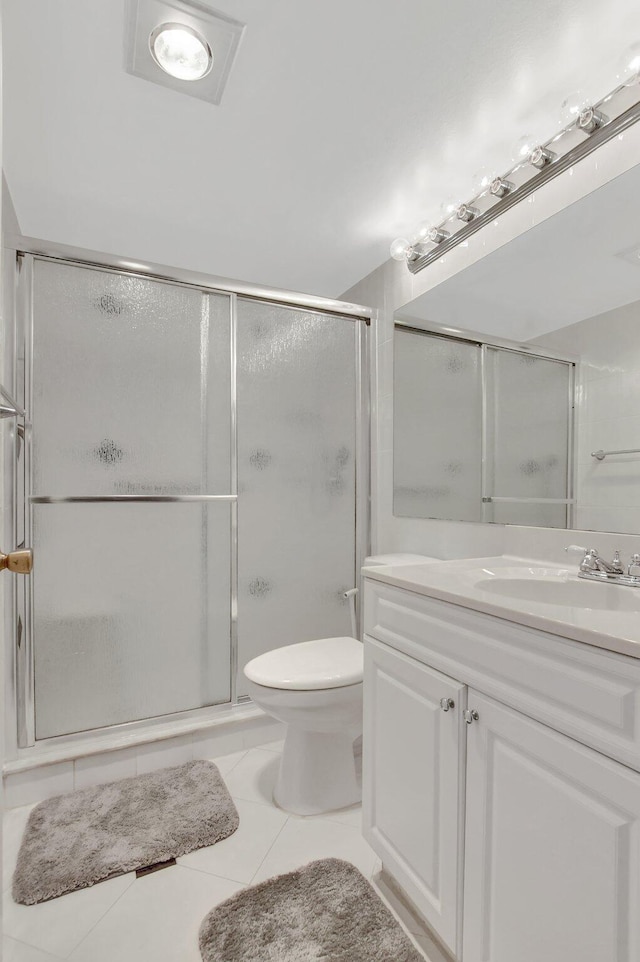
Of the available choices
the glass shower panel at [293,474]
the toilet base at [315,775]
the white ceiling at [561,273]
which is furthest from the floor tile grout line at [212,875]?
the white ceiling at [561,273]

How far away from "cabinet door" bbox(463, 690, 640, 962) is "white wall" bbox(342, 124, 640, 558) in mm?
697

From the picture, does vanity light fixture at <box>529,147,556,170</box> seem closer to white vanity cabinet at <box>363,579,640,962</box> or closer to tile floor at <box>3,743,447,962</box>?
white vanity cabinet at <box>363,579,640,962</box>

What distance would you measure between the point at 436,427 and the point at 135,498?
4.03ft

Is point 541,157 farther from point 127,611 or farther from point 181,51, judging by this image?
point 127,611

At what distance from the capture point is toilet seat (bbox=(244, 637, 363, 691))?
5.09ft

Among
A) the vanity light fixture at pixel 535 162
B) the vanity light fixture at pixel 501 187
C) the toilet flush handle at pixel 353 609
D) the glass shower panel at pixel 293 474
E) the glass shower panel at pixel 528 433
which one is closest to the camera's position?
the vanity light fixture at pixel 535 162

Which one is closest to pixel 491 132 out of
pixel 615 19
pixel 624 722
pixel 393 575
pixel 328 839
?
pixel 615 19

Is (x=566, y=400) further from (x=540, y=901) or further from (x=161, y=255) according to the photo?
(x=161, y=255)

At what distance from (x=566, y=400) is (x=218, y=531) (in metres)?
1.39

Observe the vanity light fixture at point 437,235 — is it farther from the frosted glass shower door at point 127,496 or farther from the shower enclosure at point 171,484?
the frosted glass shower door at point 127,496

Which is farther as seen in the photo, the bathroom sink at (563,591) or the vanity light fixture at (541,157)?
the vanity light fixture at (541,157)

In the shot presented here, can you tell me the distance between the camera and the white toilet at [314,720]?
1.55 m

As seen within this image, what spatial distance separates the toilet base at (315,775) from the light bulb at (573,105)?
198cm

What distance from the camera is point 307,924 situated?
119 cm
